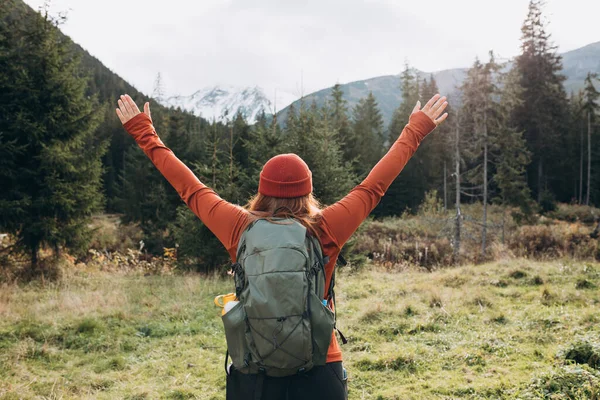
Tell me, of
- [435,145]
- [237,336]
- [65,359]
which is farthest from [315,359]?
[435,145]

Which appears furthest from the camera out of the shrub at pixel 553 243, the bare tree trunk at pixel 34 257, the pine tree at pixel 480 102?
the pine tree at pixel 480 102

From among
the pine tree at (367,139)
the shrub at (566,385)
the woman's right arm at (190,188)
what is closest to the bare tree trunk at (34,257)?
the woman's right arm at (190,188)

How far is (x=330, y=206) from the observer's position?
2141 millimetres

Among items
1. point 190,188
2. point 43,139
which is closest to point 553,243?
point 190,188

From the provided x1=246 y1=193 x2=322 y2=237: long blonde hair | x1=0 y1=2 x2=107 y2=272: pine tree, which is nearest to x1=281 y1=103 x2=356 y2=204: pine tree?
x1=0 y1=2 x2=107 y2=272: pine tree

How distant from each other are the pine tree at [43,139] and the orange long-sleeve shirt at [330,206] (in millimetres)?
9740

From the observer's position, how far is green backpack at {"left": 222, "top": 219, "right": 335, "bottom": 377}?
1791 millimetres

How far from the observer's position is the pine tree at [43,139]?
1034 cm

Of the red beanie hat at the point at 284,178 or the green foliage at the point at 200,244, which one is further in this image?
the green foliage at the point at 200,244

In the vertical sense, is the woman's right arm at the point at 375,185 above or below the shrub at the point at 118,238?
above

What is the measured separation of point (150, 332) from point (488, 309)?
5835 mm

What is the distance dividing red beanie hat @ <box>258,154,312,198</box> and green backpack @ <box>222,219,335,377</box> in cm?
21

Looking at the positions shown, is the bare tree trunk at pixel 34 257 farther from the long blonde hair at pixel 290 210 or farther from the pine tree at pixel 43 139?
the long blonde hair at pixel 290 210

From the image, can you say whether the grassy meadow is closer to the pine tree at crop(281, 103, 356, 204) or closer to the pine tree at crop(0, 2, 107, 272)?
the pine tree at crop(0, 2, 107, 272)
